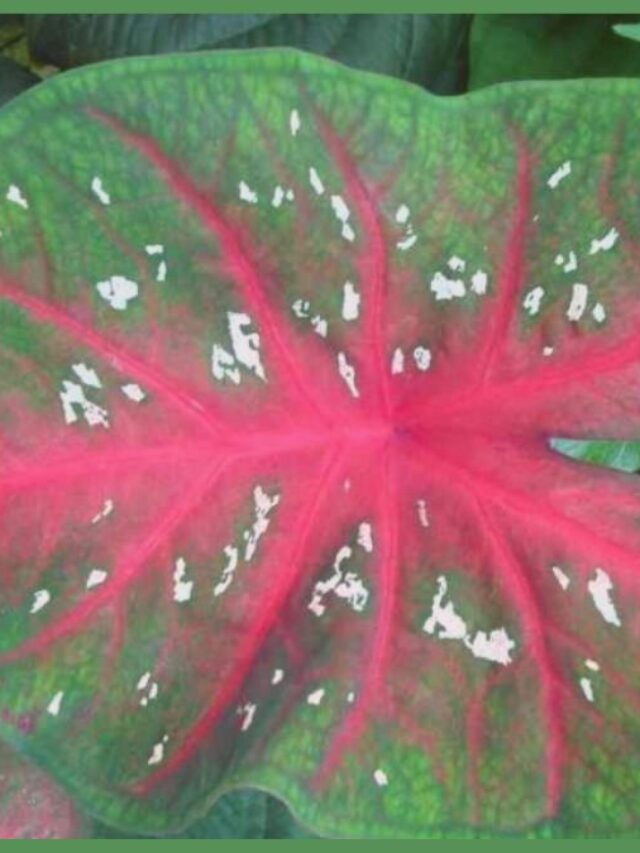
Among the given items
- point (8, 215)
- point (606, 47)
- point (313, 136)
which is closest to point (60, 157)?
point (8, 215)

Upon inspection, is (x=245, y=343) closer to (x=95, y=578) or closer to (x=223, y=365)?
(x=223, y=365)

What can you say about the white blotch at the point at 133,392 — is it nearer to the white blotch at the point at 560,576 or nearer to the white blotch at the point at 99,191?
the white blotch at the point at 99,191

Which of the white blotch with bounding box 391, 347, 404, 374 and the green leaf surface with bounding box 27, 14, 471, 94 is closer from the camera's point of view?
the white blotch with bounding box 391, 347, 404, 374

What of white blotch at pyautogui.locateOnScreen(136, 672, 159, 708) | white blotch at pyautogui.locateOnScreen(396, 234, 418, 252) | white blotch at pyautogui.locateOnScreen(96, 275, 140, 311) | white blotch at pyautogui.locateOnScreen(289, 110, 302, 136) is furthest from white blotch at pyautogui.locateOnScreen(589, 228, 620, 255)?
white blotch at pyautogui.locateOnScreen(136, 672, 159, 708)

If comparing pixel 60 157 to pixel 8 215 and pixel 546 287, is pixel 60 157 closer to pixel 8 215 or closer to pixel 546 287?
pixel 8 215

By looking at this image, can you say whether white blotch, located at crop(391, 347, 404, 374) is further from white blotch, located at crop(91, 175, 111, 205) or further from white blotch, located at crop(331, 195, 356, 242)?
white blotch, located at crop(91, 175, 111, 205)

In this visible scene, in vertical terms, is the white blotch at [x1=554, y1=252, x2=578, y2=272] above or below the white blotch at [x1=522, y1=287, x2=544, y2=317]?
above
